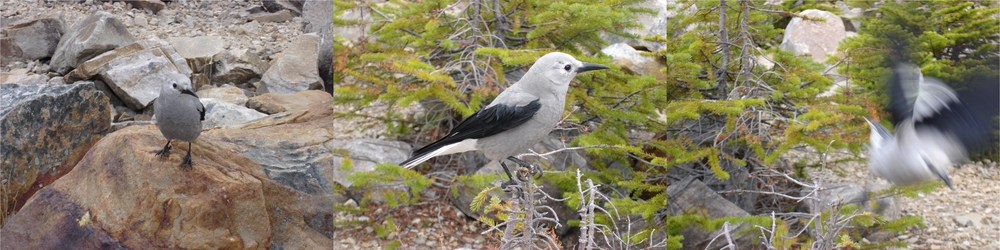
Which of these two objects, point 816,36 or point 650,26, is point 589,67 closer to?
point 650,26

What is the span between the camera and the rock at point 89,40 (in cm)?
324

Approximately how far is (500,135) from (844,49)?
179 cm

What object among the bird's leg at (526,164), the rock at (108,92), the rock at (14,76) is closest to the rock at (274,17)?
the rock at (108,92)

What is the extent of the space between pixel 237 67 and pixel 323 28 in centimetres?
45

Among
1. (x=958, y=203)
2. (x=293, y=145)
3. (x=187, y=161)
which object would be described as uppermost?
(x=187, y=161)

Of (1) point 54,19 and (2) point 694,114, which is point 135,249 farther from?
(2) point 694,114

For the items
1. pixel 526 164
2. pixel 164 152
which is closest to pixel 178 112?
pixel 164 152

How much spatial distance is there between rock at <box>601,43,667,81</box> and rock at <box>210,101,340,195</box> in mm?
1416

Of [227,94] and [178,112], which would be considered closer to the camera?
[178,112]

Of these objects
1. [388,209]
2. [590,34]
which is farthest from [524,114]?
[388,209]

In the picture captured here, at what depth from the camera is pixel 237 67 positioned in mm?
3439

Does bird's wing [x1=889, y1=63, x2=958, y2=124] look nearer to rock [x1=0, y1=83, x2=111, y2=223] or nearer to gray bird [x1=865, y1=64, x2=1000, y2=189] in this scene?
gray bird [x1=865, y1=64, x2=1000, y2=189]

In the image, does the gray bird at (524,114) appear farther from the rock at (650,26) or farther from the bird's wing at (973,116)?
the bird's wing at (973,116)

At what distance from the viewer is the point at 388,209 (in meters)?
3.65
